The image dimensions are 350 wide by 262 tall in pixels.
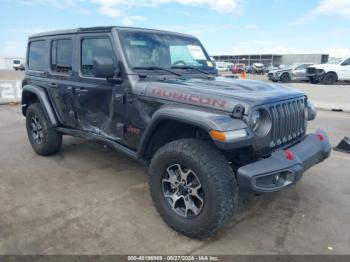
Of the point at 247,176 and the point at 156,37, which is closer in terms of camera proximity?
the point at 247,176

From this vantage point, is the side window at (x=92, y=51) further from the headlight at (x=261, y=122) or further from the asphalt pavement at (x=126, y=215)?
the headlight at (x=261, y=122)

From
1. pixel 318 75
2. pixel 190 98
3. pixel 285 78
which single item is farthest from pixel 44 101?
pixel 285 78

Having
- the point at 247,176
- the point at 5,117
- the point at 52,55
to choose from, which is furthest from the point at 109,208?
the point at 5,117

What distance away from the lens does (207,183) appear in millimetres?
2664

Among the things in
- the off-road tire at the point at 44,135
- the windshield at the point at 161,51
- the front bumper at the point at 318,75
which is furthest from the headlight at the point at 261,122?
the front bumper at the point at 318,75

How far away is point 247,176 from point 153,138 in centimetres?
111

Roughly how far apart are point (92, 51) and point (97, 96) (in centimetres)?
59

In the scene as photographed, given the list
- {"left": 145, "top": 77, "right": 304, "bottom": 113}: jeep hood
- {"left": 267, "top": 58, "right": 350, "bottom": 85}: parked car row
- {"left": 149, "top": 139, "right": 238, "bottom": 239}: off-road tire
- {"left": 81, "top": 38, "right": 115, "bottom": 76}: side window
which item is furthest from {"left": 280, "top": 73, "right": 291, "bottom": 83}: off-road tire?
{"left": 149, "top": 139, "right": 238, "bottom": 239}: off-road tire

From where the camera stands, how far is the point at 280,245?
2.87 meters

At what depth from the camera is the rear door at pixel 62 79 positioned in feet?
14.3

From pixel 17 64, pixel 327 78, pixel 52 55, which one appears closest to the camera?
pixel 52 55

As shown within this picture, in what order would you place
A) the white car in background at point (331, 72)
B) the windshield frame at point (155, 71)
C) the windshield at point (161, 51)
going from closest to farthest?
the windshield frame at point (155, 71)
the windshield at point (161, 51)
the white car in background at point (331, 72)

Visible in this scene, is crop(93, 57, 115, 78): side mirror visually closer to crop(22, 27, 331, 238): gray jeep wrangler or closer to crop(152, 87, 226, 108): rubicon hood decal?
crop(22, 27, 331, 238): gray jeep wrangler

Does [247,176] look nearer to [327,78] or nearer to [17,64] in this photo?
[327,78]
